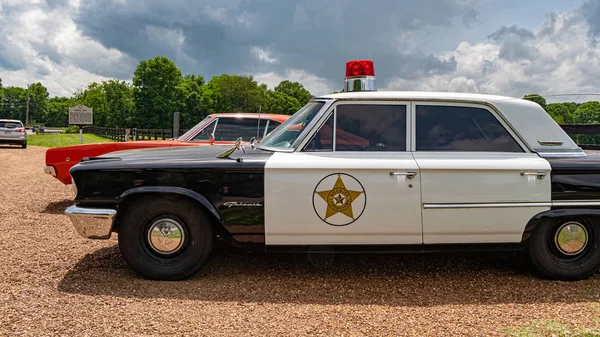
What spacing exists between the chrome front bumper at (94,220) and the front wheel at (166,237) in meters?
0.11

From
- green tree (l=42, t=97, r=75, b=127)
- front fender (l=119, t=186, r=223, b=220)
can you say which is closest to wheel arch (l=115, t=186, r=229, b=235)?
front fender (l=119, t=186, r=223, b=220)

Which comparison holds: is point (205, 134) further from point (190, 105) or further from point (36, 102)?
point (36, 102)

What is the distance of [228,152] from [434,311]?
2180 millimetres

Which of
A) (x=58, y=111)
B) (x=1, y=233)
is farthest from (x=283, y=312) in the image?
(x=58, y=111)

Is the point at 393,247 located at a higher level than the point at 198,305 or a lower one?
higher

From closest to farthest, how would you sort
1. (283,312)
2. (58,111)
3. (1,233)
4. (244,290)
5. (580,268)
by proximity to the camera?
(283,312) → (244,290) → (580,268) → (1,233) → (58,111)

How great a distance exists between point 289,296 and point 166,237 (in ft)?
3.72

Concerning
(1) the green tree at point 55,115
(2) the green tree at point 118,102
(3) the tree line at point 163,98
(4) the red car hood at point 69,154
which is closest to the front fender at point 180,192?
(4) the red car hood at point 69,154

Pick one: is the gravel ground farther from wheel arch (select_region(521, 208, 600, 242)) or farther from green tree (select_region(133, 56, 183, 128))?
green tree (select_region(133, 56, 183, 128))

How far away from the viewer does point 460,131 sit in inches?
171

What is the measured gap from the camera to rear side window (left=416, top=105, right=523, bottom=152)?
4285 millimetres

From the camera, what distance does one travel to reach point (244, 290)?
397cm

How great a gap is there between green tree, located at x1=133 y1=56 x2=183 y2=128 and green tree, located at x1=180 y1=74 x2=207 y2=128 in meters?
3.04

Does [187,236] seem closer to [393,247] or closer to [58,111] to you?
[393,247]
